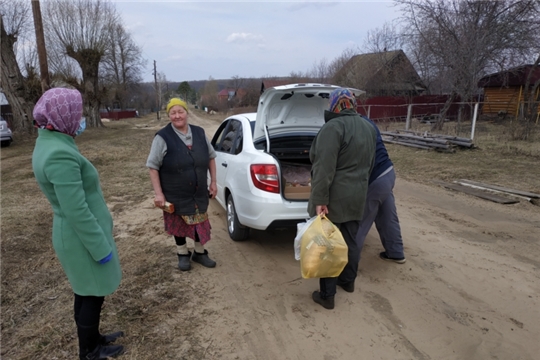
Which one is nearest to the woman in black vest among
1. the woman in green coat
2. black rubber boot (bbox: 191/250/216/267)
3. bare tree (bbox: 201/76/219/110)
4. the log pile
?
black rubber boot (bbox: 191/250/216/267)

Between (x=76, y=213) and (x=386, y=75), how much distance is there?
29.3 meters

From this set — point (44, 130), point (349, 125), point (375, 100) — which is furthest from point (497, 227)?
point (375, 100)

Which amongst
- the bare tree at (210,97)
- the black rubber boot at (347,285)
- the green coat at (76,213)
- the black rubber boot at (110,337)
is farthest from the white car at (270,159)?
the bare tree at (210,97)

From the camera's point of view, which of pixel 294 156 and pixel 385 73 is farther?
pixel 385 73

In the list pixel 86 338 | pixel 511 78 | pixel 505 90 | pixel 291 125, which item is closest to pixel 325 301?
pixel 86 338

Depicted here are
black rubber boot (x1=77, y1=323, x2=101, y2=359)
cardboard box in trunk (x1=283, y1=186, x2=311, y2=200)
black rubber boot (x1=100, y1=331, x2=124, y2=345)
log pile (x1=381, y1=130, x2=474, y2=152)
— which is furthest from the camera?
log pile (x1=381, y1=130, x2=474, y2=152)

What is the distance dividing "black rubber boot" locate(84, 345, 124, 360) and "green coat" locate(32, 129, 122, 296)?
0.51 m

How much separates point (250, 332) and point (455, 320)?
1716 mm

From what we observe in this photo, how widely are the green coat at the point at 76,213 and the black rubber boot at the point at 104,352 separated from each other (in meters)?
0.51

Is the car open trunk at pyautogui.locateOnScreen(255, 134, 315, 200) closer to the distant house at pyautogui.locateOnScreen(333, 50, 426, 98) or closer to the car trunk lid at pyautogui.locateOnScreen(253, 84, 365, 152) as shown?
the car trunk lid at pyautogui.locateOnScreen(253, 84, 365, 152)

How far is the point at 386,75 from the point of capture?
2809cm

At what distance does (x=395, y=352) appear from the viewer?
2617 millimetres

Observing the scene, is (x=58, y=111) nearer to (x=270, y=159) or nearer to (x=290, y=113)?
(x=270, y=159)

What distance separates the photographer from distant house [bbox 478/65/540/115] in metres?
22.0
